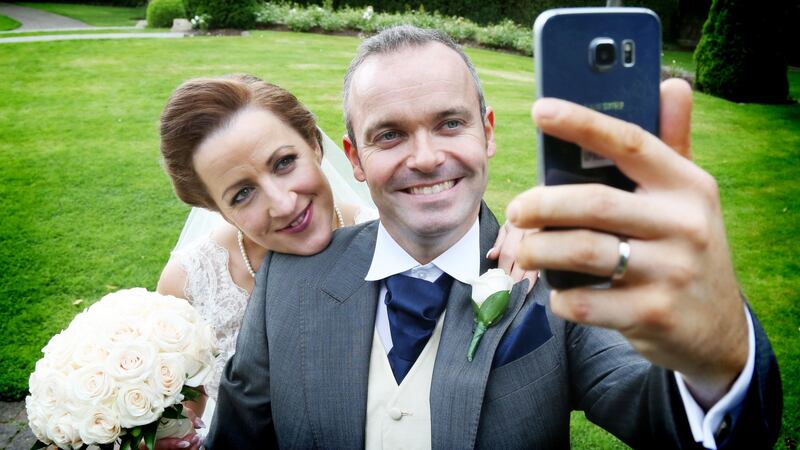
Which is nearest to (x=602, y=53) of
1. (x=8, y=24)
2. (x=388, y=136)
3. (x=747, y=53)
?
(x=388, y=136)

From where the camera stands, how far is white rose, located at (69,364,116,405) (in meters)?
1.96

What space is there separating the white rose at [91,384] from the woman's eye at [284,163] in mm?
1138

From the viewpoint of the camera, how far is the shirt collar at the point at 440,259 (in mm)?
2057

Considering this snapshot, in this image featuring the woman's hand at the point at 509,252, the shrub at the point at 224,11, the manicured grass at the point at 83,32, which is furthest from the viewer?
the shrub at the point at 224,11

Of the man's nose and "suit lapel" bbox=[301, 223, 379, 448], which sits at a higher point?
the man's nose

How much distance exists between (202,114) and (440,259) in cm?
134

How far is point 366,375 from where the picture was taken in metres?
1.97

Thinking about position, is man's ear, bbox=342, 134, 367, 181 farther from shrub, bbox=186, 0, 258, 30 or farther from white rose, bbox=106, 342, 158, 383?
shrub, bbox=186, 0, 258, 30

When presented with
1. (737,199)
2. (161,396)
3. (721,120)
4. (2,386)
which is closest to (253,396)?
(161,396)

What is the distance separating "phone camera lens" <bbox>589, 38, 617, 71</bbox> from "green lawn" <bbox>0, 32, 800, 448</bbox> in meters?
3.25

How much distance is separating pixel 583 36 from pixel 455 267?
3.92 ft

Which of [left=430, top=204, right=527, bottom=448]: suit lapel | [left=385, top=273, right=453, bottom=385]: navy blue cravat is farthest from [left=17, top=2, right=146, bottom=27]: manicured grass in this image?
[left=430, top=204, right=527, bottom=448]: suit lapel

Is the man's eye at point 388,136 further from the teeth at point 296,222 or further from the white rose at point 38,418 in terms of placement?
the white rose at point 38,418

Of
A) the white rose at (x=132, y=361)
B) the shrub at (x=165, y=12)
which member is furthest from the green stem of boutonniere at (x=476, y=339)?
the shrub at (x=165, y=12)
